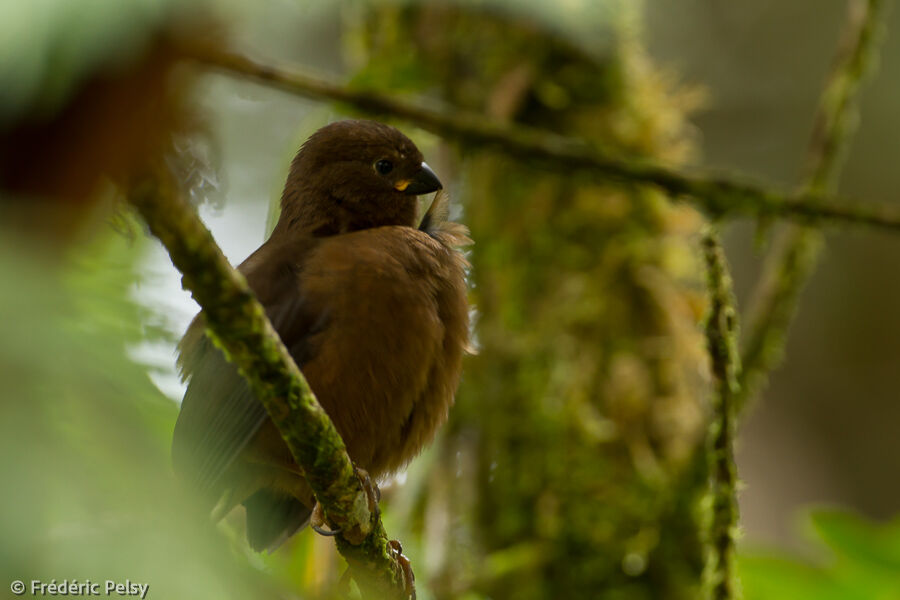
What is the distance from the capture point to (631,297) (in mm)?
4211

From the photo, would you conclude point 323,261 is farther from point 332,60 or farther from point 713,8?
point 713,8

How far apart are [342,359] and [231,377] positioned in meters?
0.30

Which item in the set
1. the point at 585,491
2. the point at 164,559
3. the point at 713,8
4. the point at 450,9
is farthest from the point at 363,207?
the point at 713,8

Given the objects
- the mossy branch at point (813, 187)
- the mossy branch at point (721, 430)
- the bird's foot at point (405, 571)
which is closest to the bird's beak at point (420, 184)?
the mossy branch at point (721, 430)

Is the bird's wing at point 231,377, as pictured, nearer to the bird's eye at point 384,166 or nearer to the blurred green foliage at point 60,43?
the bird's eye at point 384,166

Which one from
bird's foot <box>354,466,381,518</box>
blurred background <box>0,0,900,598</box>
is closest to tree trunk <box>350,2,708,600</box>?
blurred background <box>0,0,900,598</box>

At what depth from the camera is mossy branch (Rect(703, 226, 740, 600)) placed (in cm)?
243

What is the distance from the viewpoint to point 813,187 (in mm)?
3744

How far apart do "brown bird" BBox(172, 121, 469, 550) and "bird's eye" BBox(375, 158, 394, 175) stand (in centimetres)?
38

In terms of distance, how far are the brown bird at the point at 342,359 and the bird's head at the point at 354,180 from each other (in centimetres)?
18

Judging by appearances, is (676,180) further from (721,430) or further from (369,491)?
(369,491)
